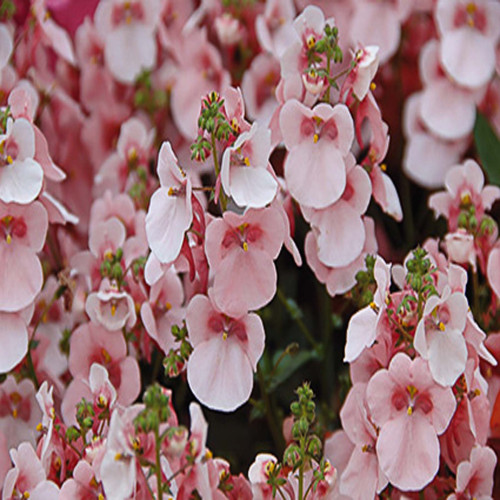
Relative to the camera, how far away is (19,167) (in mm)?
605

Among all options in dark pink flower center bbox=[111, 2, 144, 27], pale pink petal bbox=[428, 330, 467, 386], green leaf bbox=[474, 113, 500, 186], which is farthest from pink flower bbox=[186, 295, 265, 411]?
dark pink flower center bbox=[111, 2, 144, 27]

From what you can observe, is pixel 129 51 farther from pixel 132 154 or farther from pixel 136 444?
pixel 136 444

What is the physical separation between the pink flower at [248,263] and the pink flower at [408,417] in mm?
83

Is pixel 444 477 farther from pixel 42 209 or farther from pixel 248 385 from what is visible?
pixel 42 209

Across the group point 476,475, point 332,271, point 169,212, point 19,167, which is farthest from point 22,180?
point 476,475

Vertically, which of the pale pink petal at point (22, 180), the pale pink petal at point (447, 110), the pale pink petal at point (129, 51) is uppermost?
the pale pink petal at point (22, 180)

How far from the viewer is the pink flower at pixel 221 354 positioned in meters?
0.56

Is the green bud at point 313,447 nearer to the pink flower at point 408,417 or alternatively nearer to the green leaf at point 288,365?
the pink flower at point 408,417

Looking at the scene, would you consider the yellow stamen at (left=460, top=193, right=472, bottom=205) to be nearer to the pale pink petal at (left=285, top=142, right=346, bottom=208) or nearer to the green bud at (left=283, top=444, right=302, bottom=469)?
the pale pink petal at (left=285, top=142, right=346, bottom=208)

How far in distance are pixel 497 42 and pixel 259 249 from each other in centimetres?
47

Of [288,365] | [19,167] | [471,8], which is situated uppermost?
[19,167]

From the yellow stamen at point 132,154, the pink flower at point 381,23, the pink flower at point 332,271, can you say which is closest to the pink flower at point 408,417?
the pink flower at point 332,271

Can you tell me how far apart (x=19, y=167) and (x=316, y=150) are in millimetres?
190

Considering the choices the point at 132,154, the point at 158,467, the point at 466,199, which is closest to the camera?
the point at 158,467
